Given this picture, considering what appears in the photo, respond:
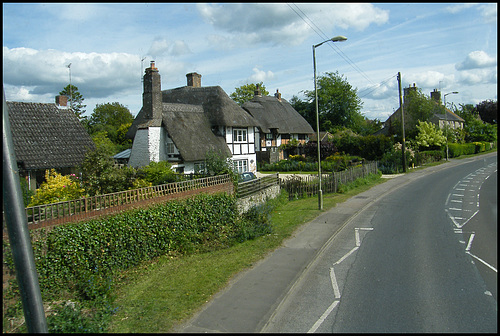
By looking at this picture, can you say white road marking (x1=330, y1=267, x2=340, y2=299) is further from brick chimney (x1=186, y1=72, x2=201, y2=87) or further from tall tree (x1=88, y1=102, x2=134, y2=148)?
tall tree (x1=88, y1=102, x2=134, y2=148)

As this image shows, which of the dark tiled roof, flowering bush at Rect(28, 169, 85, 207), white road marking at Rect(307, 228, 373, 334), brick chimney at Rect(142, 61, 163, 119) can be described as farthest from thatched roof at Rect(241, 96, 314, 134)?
white road marking at Rect(307, 228, 373, 334)

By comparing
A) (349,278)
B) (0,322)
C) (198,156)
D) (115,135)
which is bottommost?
(349,278)

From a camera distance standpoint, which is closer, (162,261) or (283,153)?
(162,261)

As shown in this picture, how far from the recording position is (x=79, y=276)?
369 inches

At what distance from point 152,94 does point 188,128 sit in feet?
13.1

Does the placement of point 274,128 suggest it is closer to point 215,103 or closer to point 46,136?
point 215,103

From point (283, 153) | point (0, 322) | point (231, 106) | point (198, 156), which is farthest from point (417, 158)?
point (0, 322)

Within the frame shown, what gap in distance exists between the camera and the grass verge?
707 centimetres

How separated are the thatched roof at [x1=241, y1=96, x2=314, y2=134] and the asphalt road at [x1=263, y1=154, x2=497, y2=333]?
3399 centimetres

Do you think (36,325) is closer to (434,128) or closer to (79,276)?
(79,276)

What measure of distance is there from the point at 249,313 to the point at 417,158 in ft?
133

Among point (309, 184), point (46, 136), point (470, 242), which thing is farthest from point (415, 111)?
point (46, 136)

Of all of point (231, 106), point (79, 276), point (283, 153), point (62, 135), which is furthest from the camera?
point (283, 153)

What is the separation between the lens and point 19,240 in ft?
16.6
